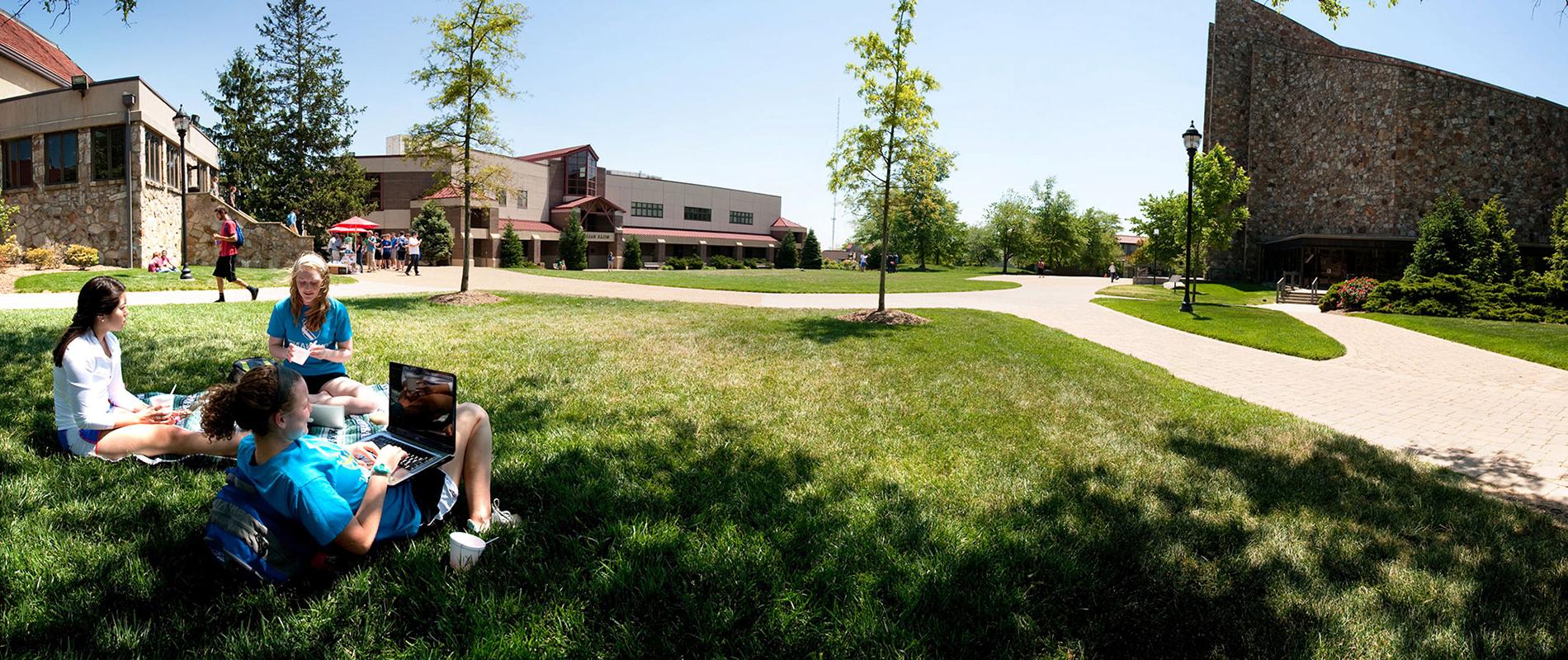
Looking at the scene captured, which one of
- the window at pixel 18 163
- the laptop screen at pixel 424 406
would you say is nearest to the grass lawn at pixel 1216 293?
the laptop screen at pixel 424 406

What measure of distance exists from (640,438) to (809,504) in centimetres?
171

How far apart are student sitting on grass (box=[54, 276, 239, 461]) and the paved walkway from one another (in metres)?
9.09

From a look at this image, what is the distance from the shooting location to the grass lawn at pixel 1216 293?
3048cm

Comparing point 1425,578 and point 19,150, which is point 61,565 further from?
point 19,150

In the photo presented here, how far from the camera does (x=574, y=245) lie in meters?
48.5

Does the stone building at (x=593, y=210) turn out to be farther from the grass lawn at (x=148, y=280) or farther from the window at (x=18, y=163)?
the grass lawn at (x=148, y=280)

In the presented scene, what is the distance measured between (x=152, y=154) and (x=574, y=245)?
24.9 meters

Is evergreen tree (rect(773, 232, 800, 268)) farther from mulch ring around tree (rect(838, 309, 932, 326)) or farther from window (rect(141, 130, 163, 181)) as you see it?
mulch ring around tree (rect(838, 309, 932, 326))

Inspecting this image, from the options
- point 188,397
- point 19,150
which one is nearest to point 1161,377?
point 188,397

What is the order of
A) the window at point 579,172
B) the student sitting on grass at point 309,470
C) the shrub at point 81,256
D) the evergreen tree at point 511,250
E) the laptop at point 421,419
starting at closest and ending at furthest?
1. the student sitting on grass at point 309,470
2. the laptop at point 421,419
3. the shrub at point 81,256
4. the evergreen tree at point 511,250
5. the window at point 579,172

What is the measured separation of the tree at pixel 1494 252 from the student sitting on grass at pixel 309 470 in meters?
34.2

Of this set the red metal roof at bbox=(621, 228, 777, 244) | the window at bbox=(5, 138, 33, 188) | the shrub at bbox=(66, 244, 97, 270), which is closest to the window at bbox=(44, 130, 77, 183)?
the window at bbox=(5, 138, 33, 188)

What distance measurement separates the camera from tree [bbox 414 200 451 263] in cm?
4112

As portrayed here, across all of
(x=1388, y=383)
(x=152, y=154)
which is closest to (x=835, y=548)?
(x=1388, y=383)
